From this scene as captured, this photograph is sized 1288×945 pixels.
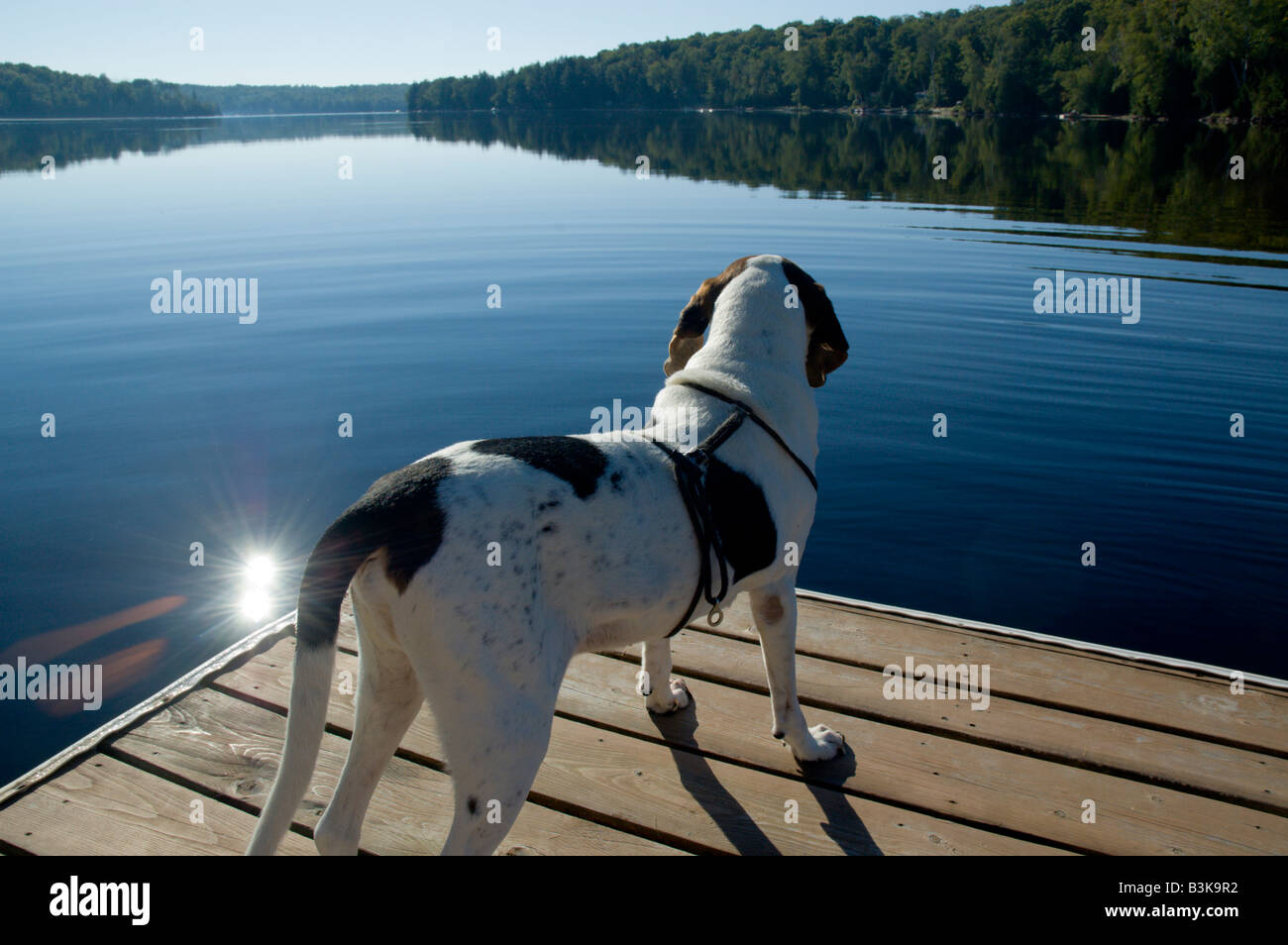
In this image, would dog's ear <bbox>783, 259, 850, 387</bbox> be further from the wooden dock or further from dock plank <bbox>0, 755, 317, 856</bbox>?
dock plank <bbox>0, 755, 317, 856</bbox>

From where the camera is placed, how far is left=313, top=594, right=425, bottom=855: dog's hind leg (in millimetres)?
2824

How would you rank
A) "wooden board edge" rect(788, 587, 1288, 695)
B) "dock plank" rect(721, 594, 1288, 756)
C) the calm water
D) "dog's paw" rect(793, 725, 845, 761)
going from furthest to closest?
the calm water
"wooden board edge" rect(788, 587, 1288, 695)
"dock plank" rect(721, 594, 1288, 756)
"dog's paw" rect(793, 725, 845, 761)

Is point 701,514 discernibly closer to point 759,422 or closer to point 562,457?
point 562,457

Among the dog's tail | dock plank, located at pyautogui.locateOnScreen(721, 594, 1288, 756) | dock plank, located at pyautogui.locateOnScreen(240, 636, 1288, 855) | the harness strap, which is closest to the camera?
the dog's tail

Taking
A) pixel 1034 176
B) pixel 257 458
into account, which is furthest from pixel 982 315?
pixel 1034 176

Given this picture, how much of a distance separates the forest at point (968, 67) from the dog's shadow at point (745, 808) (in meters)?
11.8

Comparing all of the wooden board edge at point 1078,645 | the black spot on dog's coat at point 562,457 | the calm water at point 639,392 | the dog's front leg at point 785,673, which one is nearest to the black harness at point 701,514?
the black spot on dog's coat at point 562,457

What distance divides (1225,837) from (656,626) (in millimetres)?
2375

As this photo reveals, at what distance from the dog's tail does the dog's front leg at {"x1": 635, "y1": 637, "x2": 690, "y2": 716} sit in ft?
6.07

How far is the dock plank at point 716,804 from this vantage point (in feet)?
11.0

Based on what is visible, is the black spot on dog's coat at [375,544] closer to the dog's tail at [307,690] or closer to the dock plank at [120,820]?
the dog's tail at [307,690]

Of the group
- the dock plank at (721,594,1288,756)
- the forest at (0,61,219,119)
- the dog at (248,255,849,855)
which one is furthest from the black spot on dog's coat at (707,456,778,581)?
the forest at (0,61,219,119)

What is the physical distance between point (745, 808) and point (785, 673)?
582 millimetres
